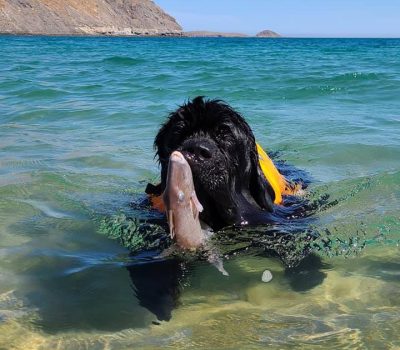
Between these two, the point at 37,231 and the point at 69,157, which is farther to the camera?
the point at 69,157

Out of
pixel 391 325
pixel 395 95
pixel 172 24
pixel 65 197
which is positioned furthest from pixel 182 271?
pixel 172 24

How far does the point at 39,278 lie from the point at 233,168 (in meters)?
1.49

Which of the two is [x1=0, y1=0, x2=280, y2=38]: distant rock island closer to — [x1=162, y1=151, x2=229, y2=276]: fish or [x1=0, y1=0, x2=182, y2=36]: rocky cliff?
[x1=0, y1=0, x2=182, y2=36]: rocky cliff

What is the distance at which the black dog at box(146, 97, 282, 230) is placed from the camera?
3.52 meters

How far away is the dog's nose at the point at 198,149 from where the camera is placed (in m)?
3.46

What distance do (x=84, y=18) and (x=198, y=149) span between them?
125175mm

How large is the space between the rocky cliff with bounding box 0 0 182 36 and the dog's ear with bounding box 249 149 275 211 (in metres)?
101

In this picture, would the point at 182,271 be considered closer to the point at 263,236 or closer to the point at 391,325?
the point at 263,236

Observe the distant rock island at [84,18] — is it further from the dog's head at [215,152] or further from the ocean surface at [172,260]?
the dog's head at [215,152]

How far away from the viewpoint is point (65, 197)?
575 centimetres

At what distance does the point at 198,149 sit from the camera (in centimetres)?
346

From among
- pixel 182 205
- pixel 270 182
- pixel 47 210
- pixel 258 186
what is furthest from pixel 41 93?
pixel 182 205

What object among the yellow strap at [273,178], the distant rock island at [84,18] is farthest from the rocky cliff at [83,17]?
the yellow strap at [273,178]

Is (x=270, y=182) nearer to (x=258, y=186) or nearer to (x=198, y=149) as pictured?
(x=258, y=186)
